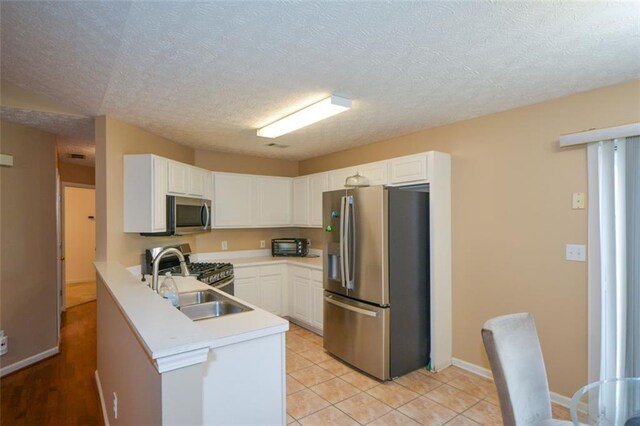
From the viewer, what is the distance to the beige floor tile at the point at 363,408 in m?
2.47

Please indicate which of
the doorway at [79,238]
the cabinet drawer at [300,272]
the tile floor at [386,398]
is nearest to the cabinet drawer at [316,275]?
the cabinet drawer at [300,272]

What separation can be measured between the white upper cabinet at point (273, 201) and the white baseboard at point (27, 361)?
2.59m

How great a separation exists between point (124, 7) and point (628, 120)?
302 cm

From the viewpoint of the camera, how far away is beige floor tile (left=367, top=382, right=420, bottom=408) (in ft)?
8.77

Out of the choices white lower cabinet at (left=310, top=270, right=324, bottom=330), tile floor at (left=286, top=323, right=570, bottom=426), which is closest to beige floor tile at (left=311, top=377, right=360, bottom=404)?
tile floor at (left=286, top=323, right=570, bottom=426)

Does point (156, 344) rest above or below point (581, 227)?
below

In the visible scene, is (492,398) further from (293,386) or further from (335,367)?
(293,386)

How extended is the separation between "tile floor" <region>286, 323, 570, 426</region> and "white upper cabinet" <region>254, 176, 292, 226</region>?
204cm

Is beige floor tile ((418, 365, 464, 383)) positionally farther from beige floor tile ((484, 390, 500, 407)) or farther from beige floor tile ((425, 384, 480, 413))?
beige floor tile ((484, 390, 500, 407))

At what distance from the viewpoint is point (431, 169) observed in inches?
124

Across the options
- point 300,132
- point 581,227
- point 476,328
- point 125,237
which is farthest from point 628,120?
point 125,237

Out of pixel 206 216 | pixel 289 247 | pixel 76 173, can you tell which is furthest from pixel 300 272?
pixel 76 173

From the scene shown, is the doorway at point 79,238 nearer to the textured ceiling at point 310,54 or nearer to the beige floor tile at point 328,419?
the textured ceiling at point 310,54

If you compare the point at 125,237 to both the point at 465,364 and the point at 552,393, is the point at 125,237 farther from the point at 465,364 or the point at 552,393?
the point at 552,393
